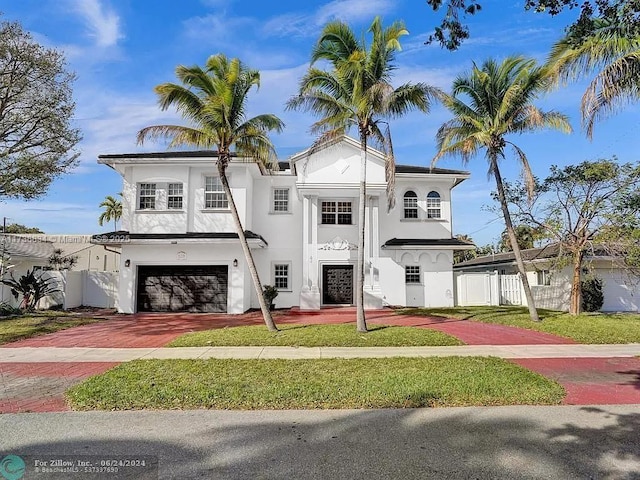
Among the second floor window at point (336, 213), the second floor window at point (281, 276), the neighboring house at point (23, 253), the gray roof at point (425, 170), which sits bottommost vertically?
the second floor window at point (281, 276)

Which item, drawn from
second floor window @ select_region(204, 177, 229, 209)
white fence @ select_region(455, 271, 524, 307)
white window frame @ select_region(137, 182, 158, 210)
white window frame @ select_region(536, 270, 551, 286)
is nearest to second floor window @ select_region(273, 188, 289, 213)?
second floor window @ select_region(204, 177, 229, 209)

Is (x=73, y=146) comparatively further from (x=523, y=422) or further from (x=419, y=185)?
(x=523, y=422)

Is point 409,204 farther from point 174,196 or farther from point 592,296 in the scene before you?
point 174,196

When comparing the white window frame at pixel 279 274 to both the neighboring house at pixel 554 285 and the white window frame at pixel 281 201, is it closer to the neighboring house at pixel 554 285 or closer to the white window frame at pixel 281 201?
the white window frame at pixel 281 201

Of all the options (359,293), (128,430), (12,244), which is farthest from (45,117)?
(128,430)

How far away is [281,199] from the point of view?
22.4 metres

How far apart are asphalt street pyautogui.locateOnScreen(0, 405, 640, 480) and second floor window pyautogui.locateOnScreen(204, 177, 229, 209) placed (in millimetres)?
14755

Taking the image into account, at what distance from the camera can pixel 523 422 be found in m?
5.51

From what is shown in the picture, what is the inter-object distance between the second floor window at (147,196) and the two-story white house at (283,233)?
0.16ft

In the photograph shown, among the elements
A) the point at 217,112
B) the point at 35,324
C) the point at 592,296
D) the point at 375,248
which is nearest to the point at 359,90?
the point at 217,112

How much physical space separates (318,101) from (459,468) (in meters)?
11.6

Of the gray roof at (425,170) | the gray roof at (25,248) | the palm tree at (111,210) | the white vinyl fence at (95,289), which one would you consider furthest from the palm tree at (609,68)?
the palm tree at (111,210)

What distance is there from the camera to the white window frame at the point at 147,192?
19.7 meters

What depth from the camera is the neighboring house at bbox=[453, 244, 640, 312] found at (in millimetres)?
20844
